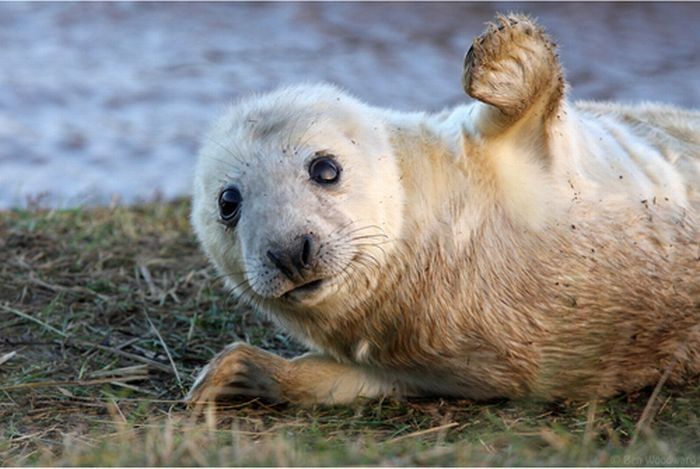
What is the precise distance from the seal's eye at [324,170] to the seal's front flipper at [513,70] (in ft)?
1.73

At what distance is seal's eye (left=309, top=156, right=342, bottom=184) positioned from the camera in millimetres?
4035

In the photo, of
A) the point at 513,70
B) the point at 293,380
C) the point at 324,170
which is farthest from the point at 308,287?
the point at 513,70

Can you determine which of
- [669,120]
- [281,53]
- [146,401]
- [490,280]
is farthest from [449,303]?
[281,53]

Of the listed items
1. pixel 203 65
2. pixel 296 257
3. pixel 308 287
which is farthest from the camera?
pixel 203 65

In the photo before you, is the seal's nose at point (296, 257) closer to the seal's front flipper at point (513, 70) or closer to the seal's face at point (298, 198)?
the seal's face at point (298, 198)

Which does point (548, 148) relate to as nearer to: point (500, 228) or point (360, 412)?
point (500, 228)

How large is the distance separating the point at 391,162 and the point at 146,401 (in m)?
1.18

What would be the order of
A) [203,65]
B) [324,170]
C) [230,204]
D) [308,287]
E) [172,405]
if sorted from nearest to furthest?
[308,287] < [324,170] < [230,204] < [172,405] < [203,65]

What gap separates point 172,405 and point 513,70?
5.35ft

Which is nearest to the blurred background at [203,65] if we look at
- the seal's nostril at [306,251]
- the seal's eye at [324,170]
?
the seal's eye at [324,170]

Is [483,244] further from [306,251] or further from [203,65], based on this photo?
[203,65]

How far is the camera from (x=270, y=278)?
12.7ft

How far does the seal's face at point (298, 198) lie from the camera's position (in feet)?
12.7

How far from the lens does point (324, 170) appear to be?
404 cm
